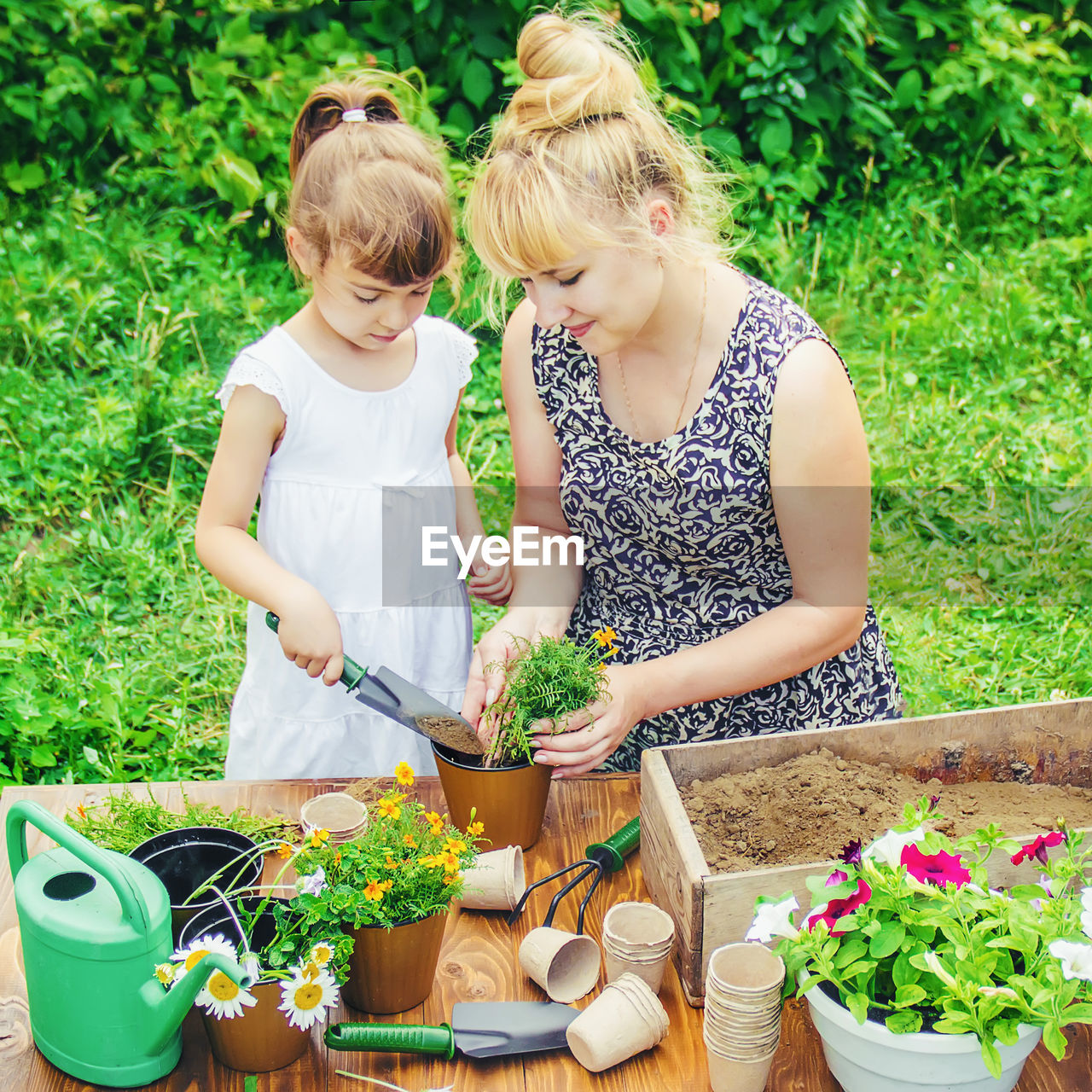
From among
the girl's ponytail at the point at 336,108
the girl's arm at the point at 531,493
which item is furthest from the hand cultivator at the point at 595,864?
the girl's ponytail at the point at 336,108

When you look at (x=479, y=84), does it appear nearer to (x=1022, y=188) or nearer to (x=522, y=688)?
(x=1022, y=188)

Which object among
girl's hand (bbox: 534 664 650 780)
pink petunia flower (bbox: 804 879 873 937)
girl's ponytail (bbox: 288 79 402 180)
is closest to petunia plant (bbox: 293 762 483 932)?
girl's hand (bbox: 534 664 650 780)

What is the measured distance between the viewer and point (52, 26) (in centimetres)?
415

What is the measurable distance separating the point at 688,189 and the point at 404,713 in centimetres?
80

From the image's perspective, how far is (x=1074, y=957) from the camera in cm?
94

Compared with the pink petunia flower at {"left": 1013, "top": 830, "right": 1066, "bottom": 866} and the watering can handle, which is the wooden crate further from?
the watering can handle

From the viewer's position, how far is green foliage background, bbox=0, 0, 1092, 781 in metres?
3.05

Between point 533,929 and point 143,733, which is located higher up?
point 533,929

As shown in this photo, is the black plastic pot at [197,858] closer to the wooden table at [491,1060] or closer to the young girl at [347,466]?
the wooden table at [491,1060]

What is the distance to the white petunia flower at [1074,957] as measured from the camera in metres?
0.94

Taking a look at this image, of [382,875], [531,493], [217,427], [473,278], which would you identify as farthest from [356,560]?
[217,427]

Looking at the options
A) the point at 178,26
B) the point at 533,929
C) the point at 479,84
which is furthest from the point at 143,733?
the point at 178,26

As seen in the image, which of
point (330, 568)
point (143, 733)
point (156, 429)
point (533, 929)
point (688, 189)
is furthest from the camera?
point (156, 429)

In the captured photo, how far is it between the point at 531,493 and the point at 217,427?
6.45ft
